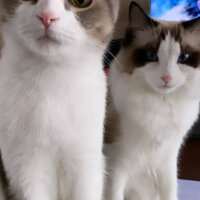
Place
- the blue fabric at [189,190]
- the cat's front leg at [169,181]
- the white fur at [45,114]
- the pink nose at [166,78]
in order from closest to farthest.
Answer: the white fur at [45,114] < the pink nose at [166,78] < the cat's front leg at [169,181] < the blue fabric at [189,190]

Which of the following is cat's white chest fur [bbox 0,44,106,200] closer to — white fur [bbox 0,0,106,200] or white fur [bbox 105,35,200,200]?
white fur [bbox 0,0,106,200]

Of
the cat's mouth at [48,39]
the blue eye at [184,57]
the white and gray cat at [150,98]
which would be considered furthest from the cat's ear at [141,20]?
the cat's mouth at [48,39]

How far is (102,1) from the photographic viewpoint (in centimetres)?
72

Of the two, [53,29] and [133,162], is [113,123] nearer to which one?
[133,162]

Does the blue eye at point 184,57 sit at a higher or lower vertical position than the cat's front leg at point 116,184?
higher

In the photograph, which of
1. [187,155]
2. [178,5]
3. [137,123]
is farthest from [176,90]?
[178,5]

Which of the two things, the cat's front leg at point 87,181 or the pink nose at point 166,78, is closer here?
the cat's front leg at point 87,181

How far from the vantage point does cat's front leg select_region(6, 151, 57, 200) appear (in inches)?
27.7

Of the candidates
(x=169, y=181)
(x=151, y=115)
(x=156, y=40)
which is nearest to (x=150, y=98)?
(x=151, y=115)

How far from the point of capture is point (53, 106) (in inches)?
27.3

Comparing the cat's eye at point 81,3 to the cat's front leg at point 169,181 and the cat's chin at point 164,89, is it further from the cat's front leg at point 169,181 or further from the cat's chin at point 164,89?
the cat's front leg at point 169,181

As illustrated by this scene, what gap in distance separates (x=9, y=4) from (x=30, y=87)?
0.17m

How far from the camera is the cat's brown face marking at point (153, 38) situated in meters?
0.92

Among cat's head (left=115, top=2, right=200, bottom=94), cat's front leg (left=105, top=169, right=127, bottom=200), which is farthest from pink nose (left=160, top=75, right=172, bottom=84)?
cat's front leg (left=105, top=169, right=127, bottom=200)
